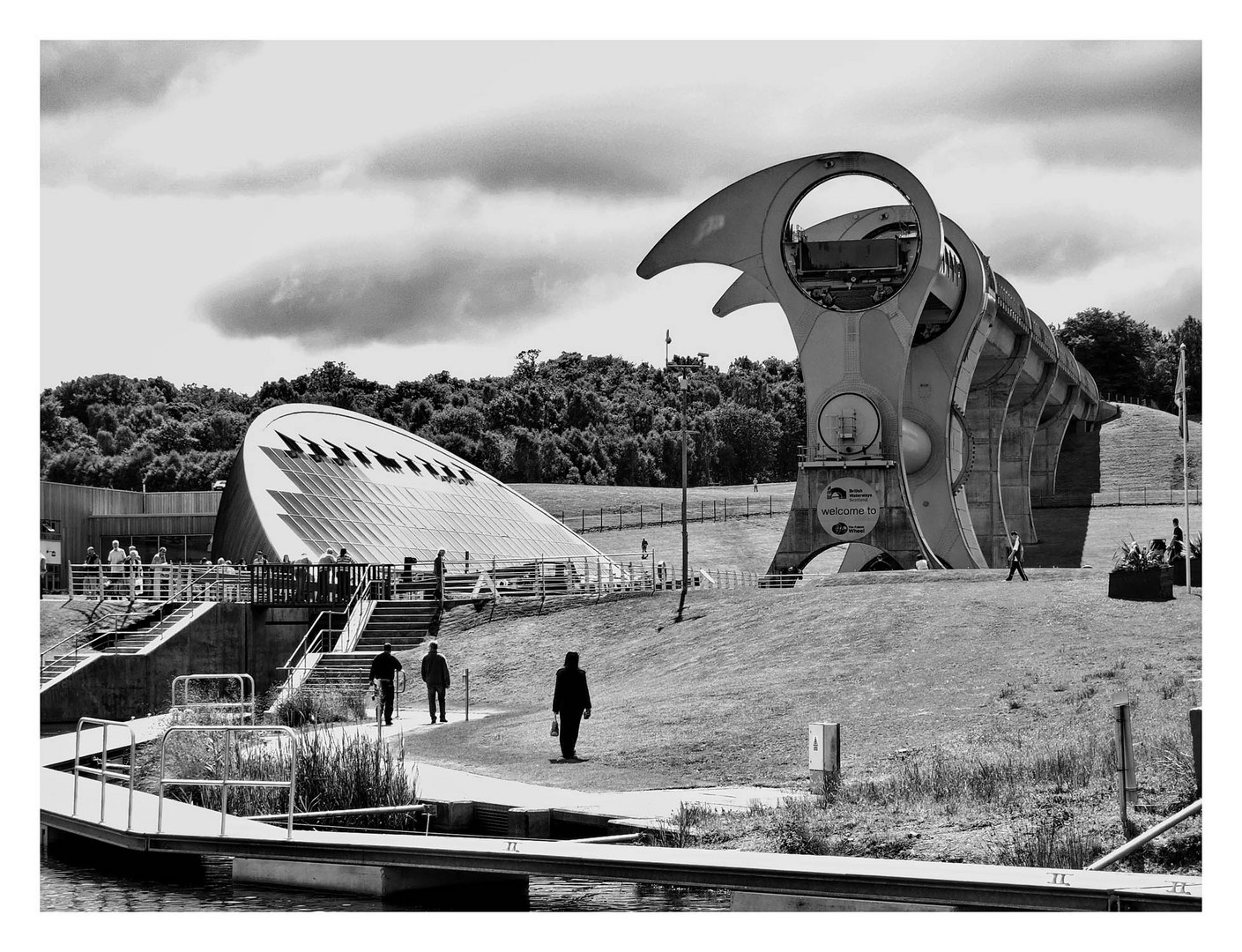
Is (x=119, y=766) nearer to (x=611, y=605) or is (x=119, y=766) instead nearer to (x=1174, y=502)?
(x=611, y=605)

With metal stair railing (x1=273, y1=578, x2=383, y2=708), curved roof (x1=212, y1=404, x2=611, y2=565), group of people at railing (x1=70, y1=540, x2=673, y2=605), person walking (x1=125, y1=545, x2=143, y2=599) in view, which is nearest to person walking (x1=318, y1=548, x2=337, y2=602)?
group of people at railing (x1=70, y1=540, x2=673, y2=605)

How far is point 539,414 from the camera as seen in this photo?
12000 cm

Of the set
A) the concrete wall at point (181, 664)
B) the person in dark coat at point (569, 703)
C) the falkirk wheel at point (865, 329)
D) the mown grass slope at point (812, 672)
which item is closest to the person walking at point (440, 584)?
the mown grass slope at point (812, 672)

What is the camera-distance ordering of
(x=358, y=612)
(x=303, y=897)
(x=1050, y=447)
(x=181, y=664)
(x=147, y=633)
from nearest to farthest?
(x=303, y=897), (x=181, y=664), (x=147, y=633), (x=358, y=612), (x=1050, y=447)

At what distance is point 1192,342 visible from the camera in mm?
110562

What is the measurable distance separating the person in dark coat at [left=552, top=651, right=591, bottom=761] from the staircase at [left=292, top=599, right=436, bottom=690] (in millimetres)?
9699

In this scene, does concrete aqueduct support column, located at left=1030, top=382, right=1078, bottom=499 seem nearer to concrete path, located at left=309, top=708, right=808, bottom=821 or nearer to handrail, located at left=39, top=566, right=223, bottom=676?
handrail, located at left=39, top=566, right=223, bottom=676

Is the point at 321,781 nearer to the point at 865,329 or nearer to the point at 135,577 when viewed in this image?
the point at 135,577

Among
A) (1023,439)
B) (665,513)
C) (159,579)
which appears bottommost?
(159,579)

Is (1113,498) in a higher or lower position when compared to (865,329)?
lower

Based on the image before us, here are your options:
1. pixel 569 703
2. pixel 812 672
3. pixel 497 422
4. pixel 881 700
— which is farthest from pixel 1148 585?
pixel 497 422

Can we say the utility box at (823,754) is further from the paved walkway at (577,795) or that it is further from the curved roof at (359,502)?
the curved roof at (359,502)

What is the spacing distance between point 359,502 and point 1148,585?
79.7 feet

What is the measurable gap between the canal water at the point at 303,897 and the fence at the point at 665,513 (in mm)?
71566
